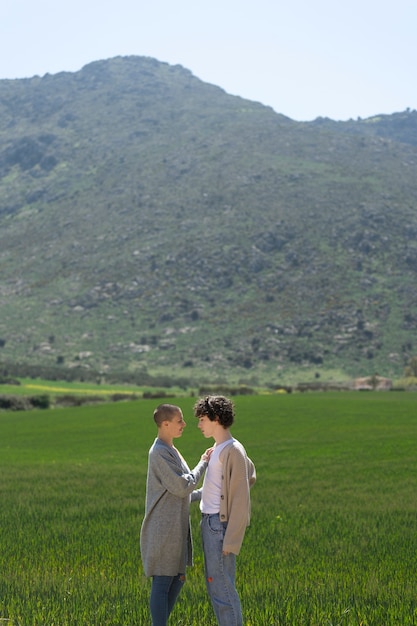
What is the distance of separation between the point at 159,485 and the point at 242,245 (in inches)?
5333

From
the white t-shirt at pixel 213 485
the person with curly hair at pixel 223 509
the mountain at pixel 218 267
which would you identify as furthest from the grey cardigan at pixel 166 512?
the mountain at pixel 218 267

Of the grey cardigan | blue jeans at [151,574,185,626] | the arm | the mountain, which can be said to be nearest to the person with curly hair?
the arm

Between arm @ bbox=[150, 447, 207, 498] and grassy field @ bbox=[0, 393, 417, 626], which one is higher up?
arm @ bbox=[150, 447, 207, 498]

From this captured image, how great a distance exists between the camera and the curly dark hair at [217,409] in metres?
7.60

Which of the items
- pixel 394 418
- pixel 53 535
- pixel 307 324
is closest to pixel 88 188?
pixel 307 324

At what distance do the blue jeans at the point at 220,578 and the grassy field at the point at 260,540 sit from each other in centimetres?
88

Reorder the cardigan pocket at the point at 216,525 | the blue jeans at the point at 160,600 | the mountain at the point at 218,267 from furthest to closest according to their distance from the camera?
the mountain at the point at 218,267 < the blue jeans at the point at 160,600 < the cardigan pocket at the point at 216,525

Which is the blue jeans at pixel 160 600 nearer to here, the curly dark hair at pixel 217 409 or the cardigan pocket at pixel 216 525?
the cardigan pocket at pixel 216 525

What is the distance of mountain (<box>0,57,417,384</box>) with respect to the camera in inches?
4587

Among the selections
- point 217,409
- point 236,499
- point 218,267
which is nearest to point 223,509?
point 236,499

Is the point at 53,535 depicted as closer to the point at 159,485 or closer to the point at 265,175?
the point at 159,485

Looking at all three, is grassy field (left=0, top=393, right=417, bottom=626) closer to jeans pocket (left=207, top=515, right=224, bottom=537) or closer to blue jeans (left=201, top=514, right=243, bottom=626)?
blue jeans (left=201, top=514, right=243, bottom=626)

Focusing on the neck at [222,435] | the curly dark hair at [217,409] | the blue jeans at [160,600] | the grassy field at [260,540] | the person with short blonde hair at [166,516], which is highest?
the curly dark hair at [217,409]

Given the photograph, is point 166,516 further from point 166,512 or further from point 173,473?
point 173,473
